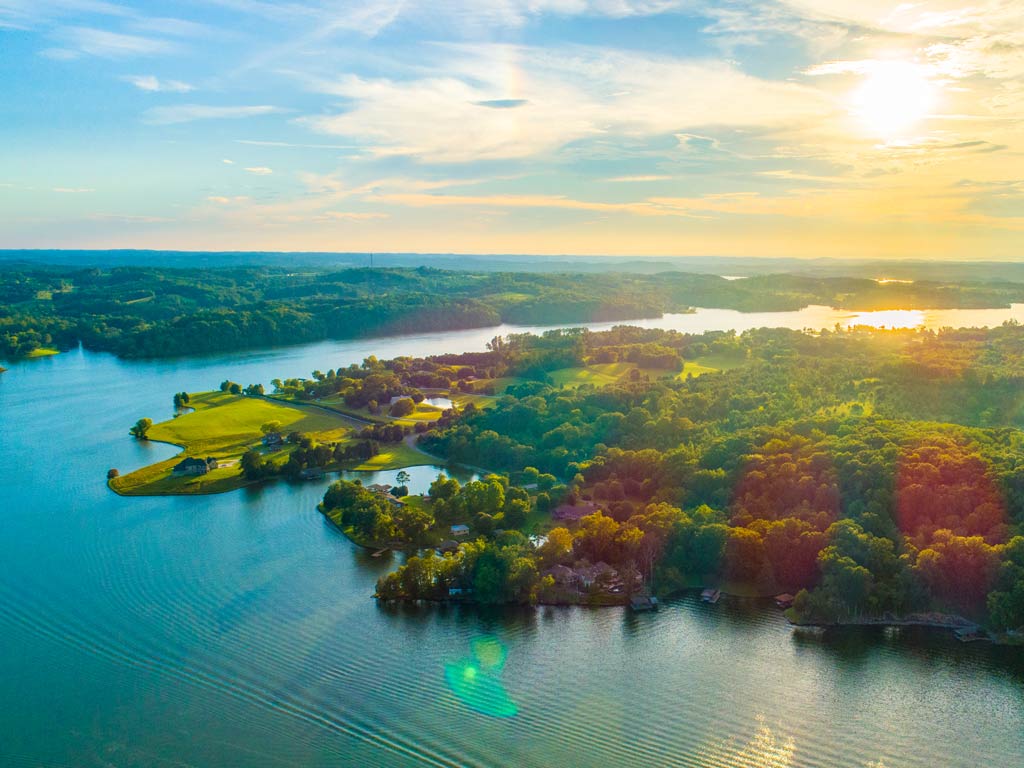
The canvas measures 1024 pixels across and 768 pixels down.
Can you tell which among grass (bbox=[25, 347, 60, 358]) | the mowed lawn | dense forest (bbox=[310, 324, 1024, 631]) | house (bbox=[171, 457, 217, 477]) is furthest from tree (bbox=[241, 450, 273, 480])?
grass (bbox=[25, 347, 60, 358])

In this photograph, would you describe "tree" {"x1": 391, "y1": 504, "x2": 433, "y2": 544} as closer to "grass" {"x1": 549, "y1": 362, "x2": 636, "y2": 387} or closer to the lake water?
the lake water

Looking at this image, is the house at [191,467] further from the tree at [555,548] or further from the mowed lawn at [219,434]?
the tree at [555,548]

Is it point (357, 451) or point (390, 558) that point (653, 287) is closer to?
point (357, 451)

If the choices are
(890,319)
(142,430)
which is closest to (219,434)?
(142,430)

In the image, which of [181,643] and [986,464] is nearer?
[181,643]

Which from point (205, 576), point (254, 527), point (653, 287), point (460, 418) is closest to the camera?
point (205, 576)

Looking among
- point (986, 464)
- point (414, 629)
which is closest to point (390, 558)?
point (414, 629)

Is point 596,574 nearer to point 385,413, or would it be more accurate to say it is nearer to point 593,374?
point 385,413
